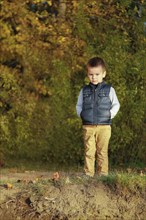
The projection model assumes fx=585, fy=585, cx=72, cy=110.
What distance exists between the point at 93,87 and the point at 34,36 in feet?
15.8

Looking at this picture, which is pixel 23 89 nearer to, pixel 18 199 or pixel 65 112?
pixel 65 112

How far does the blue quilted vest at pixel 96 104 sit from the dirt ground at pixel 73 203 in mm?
1229

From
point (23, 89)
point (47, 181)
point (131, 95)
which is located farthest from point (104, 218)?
point (23, 89)

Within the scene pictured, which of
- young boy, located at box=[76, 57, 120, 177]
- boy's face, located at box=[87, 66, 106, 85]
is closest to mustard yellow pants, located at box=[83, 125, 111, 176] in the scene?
young boy, located at box=[76, 57, 120, 177]

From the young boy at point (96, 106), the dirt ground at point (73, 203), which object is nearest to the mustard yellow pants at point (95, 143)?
the young boy at point (96, 106)

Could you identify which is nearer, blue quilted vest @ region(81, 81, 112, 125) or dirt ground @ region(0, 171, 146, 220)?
dirt ground @ region(0, 171, 146, 220)

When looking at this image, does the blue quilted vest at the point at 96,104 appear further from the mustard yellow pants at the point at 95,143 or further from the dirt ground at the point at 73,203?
A: the dirt ground at the point at 73,203

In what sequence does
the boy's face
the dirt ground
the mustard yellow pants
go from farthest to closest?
1. the mustard yellow pants
2. the boy's face
3. the dirt ground

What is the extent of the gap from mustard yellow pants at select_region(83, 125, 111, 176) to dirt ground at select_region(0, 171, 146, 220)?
1.20 meters

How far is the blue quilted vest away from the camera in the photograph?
6.66 meters

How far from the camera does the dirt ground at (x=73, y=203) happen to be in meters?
5.34

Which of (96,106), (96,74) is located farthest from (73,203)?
(96,74)

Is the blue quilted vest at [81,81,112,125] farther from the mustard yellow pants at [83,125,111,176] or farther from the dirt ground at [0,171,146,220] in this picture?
the dirt ground at [0,171,146,220]

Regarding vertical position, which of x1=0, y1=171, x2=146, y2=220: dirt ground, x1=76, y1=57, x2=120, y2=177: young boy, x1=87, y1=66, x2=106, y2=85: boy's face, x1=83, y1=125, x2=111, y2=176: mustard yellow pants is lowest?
x1=0, y1=171, x2=146, y2=220: dirt ground
